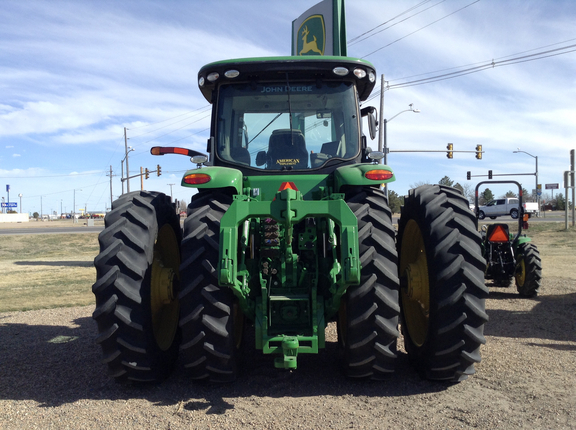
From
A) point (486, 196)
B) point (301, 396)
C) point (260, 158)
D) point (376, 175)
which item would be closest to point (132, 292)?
point (301, 396)

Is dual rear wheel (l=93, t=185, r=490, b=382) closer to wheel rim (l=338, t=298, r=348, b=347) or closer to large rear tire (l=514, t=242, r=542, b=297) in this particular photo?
wheel rim (l=338, t=298, r=348, b=347)

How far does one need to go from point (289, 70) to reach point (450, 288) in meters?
2.51

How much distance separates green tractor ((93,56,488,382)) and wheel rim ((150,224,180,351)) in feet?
0.07

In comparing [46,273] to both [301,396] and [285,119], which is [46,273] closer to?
[285,119]

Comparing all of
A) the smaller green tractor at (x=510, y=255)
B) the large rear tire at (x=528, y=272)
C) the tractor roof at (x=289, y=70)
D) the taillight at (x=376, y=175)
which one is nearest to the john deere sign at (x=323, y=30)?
the smaller green tractor at (x=510, y=255)

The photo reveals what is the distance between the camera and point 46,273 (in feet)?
45.6

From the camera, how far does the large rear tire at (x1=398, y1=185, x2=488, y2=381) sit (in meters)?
3.82

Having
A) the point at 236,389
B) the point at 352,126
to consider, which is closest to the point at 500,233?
the point at 352,126

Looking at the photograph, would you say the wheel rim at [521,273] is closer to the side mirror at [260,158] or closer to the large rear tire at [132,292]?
the side mirror at [260,158]

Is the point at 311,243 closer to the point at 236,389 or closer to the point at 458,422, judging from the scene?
the point at 236,389

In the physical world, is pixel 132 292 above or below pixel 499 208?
below

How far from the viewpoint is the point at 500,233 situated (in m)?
9.20

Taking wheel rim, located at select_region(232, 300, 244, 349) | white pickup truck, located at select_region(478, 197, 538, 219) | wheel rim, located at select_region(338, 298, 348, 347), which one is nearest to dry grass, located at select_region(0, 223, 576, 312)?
wheel rim, located at select_region(232, 300, 244, 349)

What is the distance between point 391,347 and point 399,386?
16.7 inches
